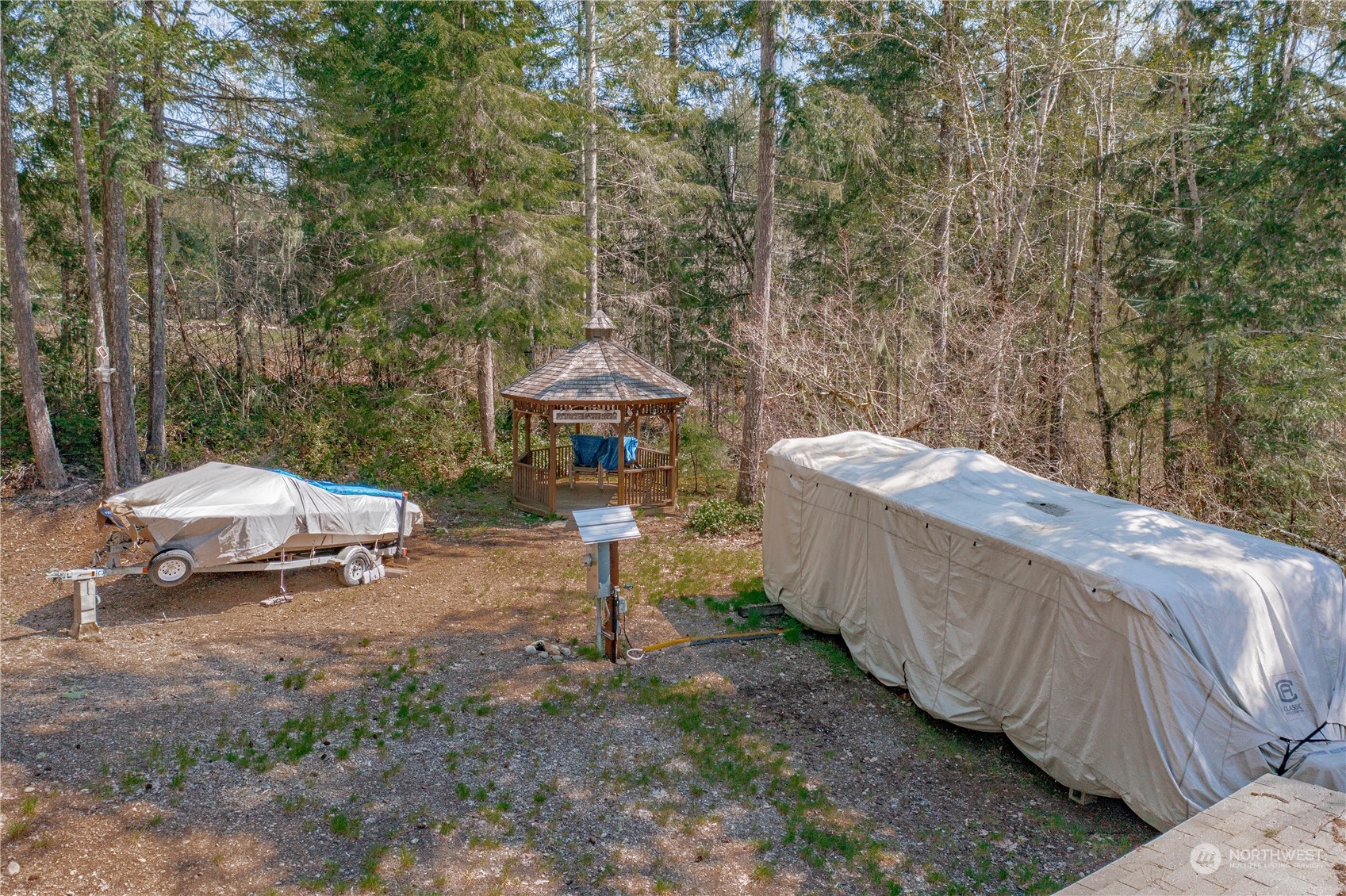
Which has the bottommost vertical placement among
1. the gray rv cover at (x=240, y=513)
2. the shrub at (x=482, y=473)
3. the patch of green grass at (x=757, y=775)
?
the patch of green grass at (x=757, y=775)

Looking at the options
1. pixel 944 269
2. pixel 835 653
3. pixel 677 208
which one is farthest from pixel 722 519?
pixel 677 208

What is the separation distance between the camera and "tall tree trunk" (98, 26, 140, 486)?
11.8m

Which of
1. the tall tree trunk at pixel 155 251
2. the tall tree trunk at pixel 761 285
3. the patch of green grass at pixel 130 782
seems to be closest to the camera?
the patch of green grass at pixel 130 782

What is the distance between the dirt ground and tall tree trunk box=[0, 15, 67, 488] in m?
4.21

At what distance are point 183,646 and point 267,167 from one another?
9.48m

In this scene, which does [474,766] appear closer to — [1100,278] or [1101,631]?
[1101,631]

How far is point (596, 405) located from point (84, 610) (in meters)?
7.75

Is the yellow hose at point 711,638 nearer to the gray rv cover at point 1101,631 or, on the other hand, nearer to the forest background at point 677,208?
the gray rv cover at point 1101,631

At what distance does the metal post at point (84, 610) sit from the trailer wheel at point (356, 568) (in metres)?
2.47

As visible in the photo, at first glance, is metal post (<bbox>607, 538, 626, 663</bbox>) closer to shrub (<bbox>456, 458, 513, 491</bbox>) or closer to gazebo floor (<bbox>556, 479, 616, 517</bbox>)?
gazebo floor (<bbox>556, 479, 616, 517</bbox>)

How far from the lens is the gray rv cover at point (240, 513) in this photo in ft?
27.1

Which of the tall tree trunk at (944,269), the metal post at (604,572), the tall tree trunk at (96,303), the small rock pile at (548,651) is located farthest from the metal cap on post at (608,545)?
the tall tree trunk at (96,303)

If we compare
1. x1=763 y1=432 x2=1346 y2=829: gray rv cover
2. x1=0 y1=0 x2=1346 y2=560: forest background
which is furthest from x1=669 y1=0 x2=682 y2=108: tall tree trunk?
x1=763 y1=432 x2=1346 y2=829: gray rv cover

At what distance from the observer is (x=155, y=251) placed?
12.9m
